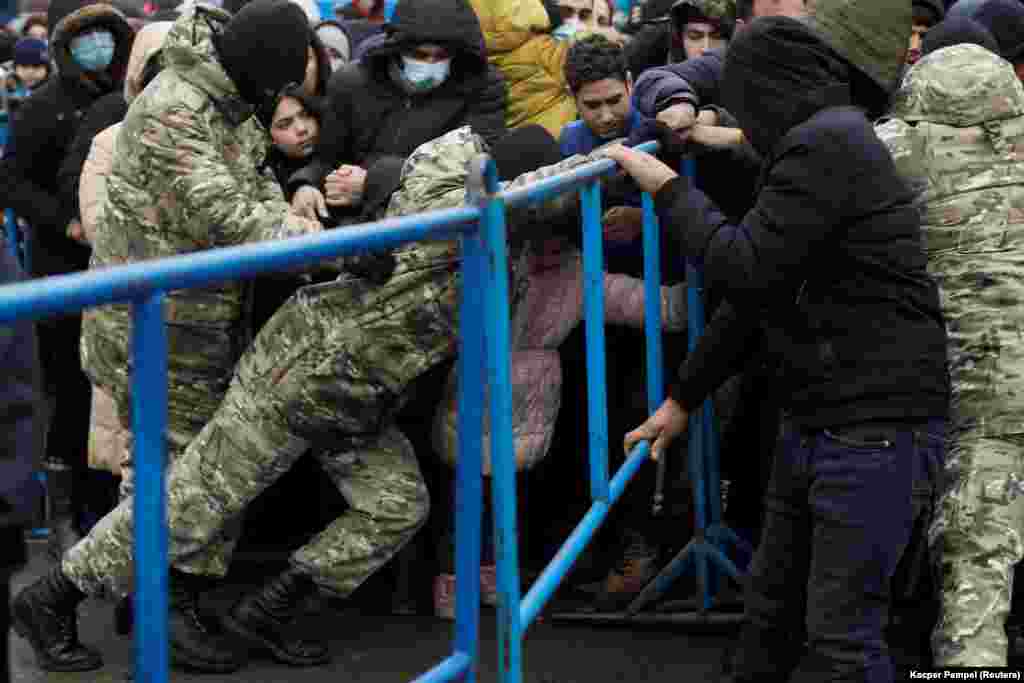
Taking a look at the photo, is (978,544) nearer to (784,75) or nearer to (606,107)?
(784,75)

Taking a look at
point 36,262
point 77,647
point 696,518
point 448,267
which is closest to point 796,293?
point 448,267

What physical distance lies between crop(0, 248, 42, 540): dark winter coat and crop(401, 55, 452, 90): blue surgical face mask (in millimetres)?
3004

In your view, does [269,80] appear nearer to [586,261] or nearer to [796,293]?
[586,261]

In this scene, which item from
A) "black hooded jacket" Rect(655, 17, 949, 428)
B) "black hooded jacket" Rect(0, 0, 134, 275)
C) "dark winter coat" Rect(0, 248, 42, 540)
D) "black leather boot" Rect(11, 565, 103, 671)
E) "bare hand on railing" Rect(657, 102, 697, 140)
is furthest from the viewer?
"black hooded jacket" Rect(0, 0, 134, 275)

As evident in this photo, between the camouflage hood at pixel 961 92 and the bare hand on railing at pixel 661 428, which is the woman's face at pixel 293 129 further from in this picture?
the camouflage hood at pixel 961 92

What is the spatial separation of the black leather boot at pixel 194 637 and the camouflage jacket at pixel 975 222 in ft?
6.69

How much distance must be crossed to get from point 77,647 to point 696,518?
6.00ft

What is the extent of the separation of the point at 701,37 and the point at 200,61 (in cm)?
189

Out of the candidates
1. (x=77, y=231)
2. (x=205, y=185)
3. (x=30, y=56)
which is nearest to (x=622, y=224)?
(x=205, y=185)

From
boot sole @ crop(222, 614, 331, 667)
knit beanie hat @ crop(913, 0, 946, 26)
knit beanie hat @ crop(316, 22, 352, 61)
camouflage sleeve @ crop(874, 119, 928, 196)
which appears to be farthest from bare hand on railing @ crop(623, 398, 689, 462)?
knit beanie hat @ crop(316, 22, 352, 61)

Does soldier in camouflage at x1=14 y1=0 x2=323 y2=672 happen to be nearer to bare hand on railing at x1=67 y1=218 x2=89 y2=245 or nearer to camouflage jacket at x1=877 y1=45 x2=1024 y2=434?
bare hand on railing at x1=67 y1=218 x2=89 y2=245

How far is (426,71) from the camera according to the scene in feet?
18.7

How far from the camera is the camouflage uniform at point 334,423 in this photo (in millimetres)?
4523

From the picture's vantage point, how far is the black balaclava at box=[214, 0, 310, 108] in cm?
484
